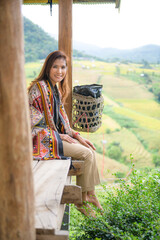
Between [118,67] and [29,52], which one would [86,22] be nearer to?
[118,67]

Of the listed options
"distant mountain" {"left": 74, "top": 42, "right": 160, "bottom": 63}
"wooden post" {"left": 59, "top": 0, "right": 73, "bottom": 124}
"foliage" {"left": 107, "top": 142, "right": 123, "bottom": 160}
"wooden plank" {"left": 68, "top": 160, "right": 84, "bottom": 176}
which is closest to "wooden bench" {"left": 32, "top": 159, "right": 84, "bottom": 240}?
"wooden plank" {"left": 68, "top": 160, "right": 84, "bottom": 176}

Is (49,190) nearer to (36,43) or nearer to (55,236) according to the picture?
(55,236)

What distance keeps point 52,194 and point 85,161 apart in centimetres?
98

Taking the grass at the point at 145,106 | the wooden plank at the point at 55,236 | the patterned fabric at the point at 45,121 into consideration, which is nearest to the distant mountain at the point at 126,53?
the grass at the point at 145,106

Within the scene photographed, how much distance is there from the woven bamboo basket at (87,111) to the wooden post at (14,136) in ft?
6.56

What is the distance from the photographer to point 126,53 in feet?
54.1

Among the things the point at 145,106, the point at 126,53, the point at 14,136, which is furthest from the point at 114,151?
the point at 14,136

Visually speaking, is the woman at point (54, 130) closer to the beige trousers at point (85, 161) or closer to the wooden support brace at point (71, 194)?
the beige trousers at point (85, 161)

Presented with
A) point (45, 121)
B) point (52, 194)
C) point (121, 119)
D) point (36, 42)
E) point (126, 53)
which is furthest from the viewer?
point (126, 53)

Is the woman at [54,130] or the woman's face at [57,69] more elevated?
the woman's face at [57,69]

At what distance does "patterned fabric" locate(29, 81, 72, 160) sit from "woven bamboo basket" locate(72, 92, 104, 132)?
374 millimetres

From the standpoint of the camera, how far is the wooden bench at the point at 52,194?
150 centimetres

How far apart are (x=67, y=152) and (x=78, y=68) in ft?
38.7

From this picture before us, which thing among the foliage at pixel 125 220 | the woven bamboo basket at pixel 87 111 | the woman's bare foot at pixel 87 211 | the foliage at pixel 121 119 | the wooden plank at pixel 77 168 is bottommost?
the foliage at pixel 121 119
